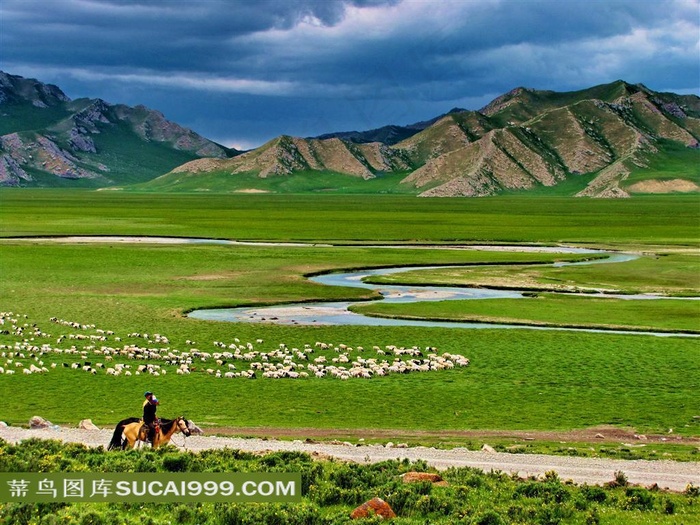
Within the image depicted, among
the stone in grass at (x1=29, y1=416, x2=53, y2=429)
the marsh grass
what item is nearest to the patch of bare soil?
the stone in grass at (x1=29, y1=416, x2=53, y2=429)

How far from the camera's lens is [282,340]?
49438 millimetres

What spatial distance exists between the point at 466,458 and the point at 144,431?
31.1 feet

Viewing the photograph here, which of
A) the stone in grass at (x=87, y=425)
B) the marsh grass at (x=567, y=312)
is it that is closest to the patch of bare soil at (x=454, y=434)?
the stone in grass at (x=87, y=425)

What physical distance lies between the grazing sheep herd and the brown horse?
14.1 metres

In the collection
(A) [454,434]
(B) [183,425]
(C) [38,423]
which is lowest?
(A) [454,434]

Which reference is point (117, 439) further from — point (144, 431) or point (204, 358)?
point (204, 358)

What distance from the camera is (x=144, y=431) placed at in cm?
2619

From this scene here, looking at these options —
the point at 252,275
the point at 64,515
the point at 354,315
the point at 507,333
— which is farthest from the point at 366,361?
the point at 252,275

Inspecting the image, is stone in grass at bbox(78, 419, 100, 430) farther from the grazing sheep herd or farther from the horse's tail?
the grazing sheep herd

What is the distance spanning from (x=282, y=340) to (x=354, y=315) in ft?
35.5

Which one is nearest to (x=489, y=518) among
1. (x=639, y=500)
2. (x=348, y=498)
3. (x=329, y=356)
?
(x=348, y=498)

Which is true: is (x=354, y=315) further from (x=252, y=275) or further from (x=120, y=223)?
(x=120, y=223)

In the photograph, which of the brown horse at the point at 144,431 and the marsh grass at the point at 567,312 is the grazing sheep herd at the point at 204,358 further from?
the brown horse at the point at 144,431

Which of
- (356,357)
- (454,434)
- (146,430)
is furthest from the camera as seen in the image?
(356,357)
